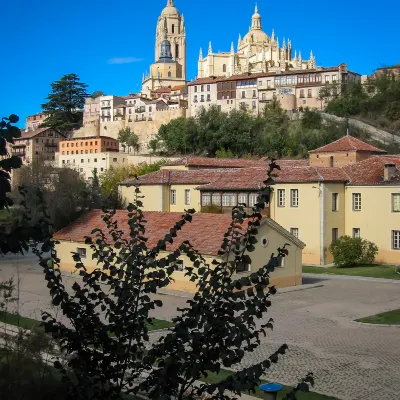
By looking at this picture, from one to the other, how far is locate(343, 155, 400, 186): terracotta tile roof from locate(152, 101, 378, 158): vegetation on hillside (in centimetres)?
3156

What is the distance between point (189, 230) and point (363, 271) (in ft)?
33.8

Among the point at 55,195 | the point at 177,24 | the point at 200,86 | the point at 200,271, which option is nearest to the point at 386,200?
the point at 55,195

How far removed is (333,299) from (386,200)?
12.4 m

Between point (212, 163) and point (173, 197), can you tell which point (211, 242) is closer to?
point (173, 197)

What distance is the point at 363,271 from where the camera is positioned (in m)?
33.3

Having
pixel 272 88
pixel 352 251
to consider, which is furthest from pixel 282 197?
pixel 272 88

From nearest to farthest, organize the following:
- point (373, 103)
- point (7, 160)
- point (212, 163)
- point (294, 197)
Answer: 1. point (7, 160)
2. point (294, 197)
3. point (212, 163)
4. point (373, 103)

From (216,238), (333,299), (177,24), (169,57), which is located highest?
(177,24)

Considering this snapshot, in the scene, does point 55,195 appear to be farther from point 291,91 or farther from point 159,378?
point 291,91

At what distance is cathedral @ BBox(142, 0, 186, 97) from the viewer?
137 m

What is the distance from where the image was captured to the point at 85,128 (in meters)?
113

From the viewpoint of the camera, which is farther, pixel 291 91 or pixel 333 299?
pixel 291 91

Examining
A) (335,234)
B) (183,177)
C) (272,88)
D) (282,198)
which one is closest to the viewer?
(335,234)

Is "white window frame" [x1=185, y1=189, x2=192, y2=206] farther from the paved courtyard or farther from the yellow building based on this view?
the paved courtyard
